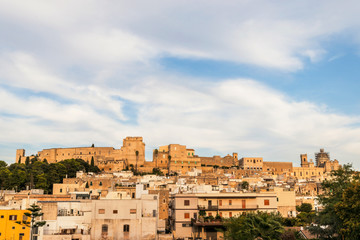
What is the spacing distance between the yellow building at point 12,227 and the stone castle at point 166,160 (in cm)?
7689

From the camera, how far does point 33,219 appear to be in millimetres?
39281

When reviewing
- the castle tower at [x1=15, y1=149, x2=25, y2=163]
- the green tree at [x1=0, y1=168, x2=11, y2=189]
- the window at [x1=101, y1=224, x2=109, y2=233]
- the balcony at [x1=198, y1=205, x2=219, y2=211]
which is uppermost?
the castle tower at [x1=15, y1=149, x2=25, y2=163]

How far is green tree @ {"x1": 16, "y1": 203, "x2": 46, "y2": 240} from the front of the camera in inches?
1488

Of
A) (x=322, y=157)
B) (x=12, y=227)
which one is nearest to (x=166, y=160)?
(x=322, y=157)

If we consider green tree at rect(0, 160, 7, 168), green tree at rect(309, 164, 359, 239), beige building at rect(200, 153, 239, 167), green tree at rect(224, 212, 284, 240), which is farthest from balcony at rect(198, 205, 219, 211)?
beige building at rect(200, 153, 239, 167)

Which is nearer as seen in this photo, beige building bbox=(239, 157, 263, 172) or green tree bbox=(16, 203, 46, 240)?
green tree bbox=(16, 203, 46, 240)

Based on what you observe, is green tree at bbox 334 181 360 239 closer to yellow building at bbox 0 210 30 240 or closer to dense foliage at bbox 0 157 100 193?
yellow building at bbox 0 210 30 240

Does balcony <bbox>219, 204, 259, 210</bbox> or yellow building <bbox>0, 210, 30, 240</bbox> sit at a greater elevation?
balcony <bbox>219, 204, 259, 210</bbox>

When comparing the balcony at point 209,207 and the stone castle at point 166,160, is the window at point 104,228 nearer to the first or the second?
the balcony at point 209,207

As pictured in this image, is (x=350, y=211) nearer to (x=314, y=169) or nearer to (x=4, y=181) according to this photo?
(x=4, y=181)

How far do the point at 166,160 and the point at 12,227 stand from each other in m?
84.7

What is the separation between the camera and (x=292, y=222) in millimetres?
52000

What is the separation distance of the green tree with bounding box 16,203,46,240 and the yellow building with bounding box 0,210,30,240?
0.66 meters

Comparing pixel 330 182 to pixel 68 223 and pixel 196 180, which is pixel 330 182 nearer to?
pixel 68 223
